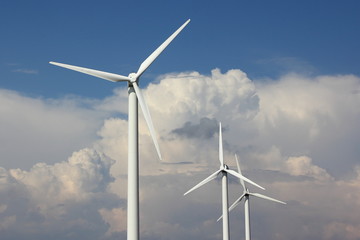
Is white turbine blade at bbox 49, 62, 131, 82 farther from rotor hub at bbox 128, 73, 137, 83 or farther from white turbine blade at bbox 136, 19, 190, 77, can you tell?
white turbine blade at bbox 136, 19, 190, 77

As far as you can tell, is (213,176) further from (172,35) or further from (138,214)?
(138,214)

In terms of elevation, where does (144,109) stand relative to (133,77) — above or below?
below

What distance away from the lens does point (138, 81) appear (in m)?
51.5

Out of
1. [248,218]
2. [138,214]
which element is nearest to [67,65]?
[138,214]

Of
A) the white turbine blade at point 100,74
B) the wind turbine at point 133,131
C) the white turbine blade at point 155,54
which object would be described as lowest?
the wind turbine at point 133,131

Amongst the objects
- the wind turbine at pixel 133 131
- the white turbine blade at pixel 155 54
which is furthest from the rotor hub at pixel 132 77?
the white turbine blade at pixel 155 54

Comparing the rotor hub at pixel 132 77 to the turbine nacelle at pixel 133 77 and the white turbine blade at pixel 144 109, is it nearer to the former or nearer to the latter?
the turbine nacelle at pixel 133 77

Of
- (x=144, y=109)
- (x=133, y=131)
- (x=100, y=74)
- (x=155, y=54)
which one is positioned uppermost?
(x=155, y=54)

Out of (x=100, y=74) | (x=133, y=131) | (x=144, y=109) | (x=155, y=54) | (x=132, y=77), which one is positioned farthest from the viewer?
(x=155, y=54)

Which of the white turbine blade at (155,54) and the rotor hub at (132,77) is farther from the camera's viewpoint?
the white turbine blade at (155,54)

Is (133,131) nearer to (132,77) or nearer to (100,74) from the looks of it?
(132,77)

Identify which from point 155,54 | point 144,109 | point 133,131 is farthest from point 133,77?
Result: point 155,54

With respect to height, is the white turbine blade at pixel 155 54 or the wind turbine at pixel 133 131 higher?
the white turbine blade at pixel 155 54

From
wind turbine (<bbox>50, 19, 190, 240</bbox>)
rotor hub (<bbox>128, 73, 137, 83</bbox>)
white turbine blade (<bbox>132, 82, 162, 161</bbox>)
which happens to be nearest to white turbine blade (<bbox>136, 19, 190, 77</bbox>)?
wind turbine (<bbox>50, 19, 190, 240</bbox>)
